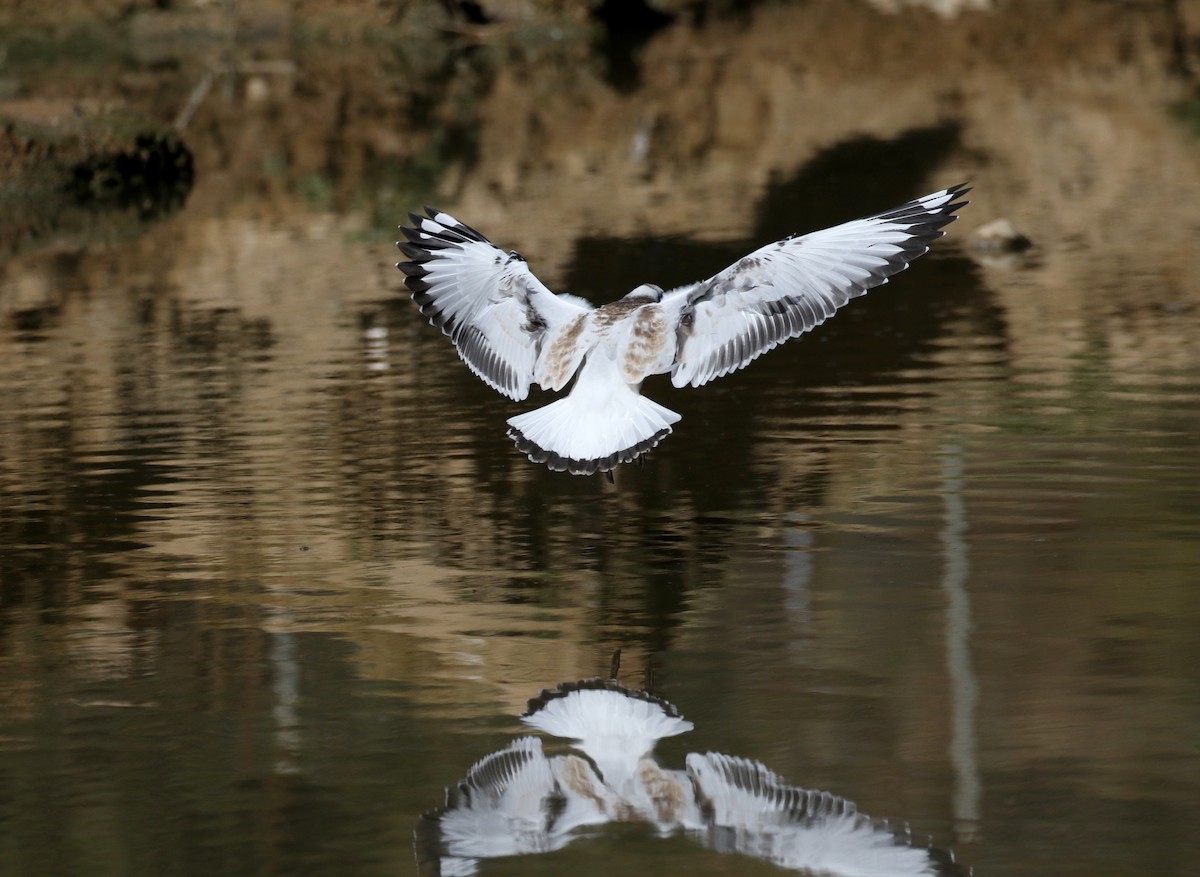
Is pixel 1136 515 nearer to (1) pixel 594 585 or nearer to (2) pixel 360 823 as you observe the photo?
(1) pixel 594 585

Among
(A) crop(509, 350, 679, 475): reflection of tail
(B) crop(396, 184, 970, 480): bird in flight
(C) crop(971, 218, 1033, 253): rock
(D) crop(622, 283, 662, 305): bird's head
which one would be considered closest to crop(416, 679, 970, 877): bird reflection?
(A) crop(509, 350, 679, 475): reflection of tail

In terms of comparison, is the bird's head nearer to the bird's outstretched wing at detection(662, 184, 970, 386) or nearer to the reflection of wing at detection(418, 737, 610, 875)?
the bird's outstretched wing at detection(662, 184, 970, 386)

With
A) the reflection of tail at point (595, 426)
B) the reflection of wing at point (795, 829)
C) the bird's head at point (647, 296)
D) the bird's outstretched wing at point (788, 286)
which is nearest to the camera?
the reflection of wing at point (795, 829)

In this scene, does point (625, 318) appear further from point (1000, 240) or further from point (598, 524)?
point (1000, 240)

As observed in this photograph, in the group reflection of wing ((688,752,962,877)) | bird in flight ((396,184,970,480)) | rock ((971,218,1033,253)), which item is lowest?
reflection of wing ((688,752,962,877))

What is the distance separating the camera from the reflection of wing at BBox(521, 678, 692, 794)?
5293mm

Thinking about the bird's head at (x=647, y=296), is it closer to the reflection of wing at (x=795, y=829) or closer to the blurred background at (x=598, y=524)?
the blurred background at (x=598, y=524)

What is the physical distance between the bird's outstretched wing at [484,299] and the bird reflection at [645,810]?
7.55ft

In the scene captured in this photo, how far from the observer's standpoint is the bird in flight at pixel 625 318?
6844 millimetres

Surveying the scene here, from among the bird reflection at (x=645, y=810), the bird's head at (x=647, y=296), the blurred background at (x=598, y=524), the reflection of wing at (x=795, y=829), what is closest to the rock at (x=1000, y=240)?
the blurred background at (x=598, y=524)

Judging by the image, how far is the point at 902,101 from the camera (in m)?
22.8

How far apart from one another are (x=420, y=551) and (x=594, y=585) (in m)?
0.84

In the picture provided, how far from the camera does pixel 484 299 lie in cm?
760

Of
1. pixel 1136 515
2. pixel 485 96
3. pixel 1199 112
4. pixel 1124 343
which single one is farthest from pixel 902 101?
pixel 1136 515
